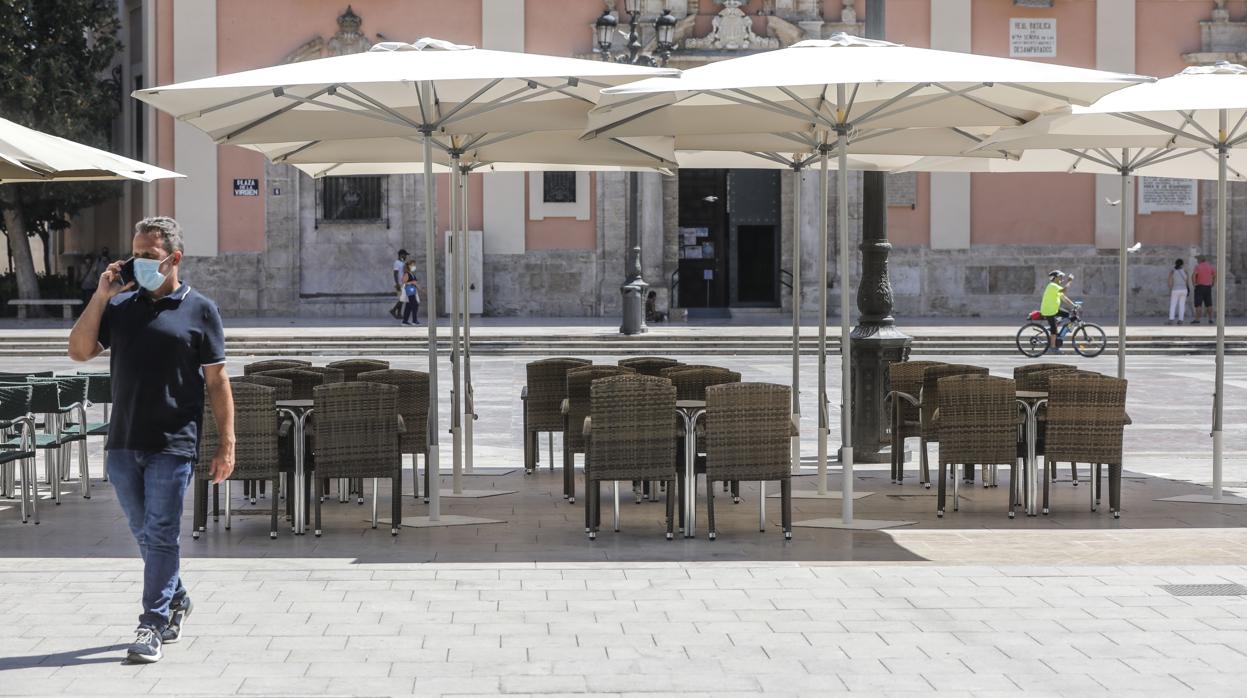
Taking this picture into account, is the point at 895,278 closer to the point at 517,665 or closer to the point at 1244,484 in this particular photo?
the point at 1244,484

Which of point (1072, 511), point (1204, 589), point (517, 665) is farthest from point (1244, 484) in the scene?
point (517, 665)

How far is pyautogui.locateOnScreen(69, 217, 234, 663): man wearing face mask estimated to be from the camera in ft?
19.3

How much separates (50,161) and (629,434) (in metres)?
4.11

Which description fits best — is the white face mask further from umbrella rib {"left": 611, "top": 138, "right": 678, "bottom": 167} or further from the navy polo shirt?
umbrella rib {"left": 611, "top": 138, "right": 678, "bottom": 167}

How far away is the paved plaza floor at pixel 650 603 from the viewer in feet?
18.7

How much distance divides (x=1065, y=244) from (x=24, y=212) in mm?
20681

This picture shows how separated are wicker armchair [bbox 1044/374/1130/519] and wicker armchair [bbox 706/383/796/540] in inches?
72.1

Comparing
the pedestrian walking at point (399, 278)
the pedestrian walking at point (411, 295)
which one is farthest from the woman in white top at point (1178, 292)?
the pedestrian walking at point (399, 278)

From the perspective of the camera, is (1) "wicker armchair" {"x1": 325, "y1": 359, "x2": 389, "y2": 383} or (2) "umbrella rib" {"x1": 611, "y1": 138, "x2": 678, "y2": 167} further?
(2) "umbrella rib" {"x1": 611, "y1": 138, "x2": 678, "y2": 167}

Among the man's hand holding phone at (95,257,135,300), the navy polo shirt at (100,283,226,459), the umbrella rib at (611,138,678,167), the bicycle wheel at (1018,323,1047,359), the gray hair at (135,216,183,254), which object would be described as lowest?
the bicycle wheel at (1018,323,1047,359)

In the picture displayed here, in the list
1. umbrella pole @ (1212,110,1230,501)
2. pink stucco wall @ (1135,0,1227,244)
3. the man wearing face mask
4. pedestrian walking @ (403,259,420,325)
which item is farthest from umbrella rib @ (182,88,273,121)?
pink stucco wall @ (1135,0,1227,244)

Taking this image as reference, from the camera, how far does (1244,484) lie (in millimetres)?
11125

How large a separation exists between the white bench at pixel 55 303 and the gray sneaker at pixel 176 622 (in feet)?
85.6

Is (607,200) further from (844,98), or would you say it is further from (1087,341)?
(844,98)
